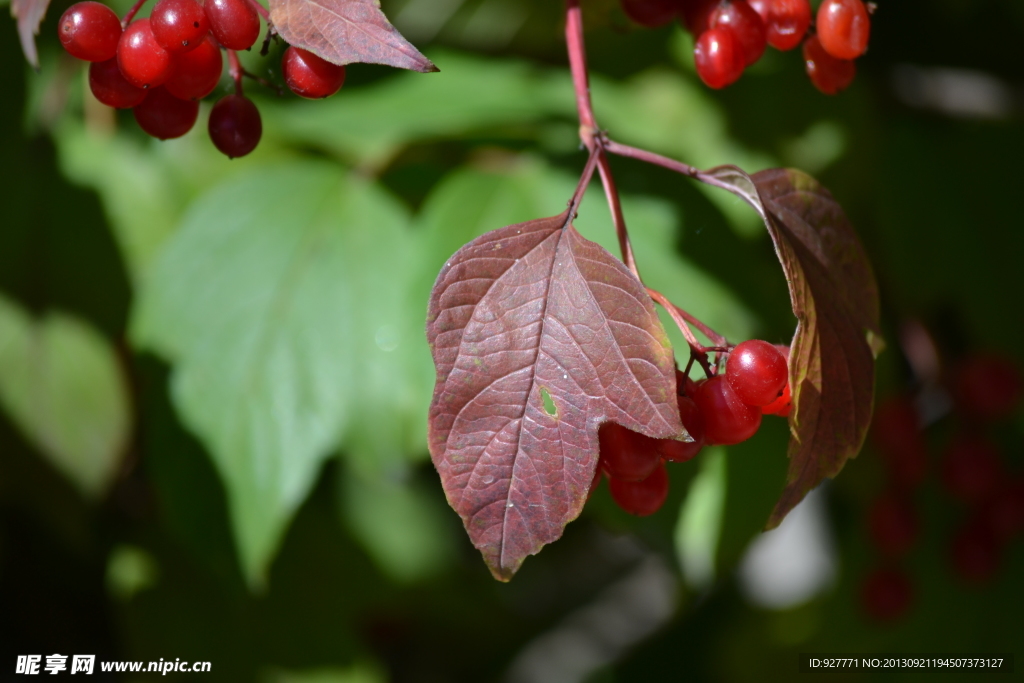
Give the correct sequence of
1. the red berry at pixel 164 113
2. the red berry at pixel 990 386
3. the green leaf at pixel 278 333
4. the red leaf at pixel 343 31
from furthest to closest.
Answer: the red berry at pixel 990 386
the green leaf at pixel 278 333
the red berry at pixel 164 113
the red leaf at pixel 343 31

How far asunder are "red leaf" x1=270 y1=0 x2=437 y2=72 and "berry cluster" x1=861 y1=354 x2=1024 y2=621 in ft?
3.11

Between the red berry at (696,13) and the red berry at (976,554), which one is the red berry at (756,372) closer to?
the red berry at (696,13)

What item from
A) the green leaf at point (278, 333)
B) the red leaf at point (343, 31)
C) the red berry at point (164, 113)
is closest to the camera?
the red leaf at point (343, 31)

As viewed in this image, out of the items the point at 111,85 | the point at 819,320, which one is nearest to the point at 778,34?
the point at 819,320

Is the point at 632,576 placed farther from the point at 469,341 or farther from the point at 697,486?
the point at 469,341

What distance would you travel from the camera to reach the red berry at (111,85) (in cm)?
46

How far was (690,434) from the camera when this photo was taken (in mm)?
439

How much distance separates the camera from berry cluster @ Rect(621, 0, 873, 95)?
510mm

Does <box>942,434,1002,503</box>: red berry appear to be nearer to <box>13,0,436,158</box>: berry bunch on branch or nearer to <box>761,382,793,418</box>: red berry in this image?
<box>761,382,793,418</box>: red berry

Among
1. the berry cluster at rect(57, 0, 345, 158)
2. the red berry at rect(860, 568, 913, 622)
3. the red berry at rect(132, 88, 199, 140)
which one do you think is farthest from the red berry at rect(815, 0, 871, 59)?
the red berry at rect(860, 568, 913, 622)

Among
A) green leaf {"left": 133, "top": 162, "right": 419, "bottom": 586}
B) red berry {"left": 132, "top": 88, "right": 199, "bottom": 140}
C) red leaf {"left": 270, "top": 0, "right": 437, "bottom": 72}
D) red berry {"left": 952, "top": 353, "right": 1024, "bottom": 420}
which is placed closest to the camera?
red leaf {"left": 270, "top": 0, "right": 437, "bottom": 72}

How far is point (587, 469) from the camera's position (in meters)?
0.41

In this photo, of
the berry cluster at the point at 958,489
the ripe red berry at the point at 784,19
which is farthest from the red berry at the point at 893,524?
the ripe red berry at the point at 784,19

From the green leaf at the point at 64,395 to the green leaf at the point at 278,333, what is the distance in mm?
108
